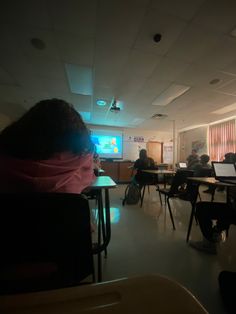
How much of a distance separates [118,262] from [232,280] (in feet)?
2.85

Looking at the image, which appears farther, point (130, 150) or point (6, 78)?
point (130, 150)

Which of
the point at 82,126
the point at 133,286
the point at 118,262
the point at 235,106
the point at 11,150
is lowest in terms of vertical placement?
the point at 118,262

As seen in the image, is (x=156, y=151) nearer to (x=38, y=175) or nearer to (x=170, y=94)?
(x=170, y=94)

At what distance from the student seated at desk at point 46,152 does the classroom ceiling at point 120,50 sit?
1732 mm

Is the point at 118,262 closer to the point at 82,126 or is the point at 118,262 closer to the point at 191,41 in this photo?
the point at 82,126

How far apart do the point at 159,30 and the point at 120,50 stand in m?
0.61

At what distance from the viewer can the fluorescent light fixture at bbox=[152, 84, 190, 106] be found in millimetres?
3656

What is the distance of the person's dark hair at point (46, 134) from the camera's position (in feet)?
2.10

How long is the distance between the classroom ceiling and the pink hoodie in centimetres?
195

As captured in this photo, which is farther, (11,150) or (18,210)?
(11,150)

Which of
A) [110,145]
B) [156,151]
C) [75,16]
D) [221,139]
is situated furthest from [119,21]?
[156,151]

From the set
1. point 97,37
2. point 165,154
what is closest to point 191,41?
point 97,37

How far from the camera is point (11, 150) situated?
0.63m

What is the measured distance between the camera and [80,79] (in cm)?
344
